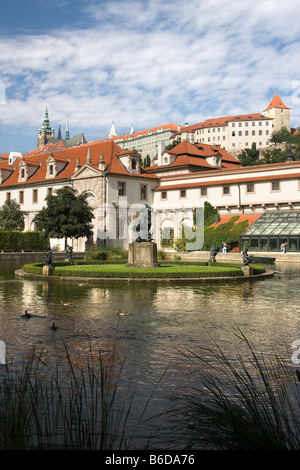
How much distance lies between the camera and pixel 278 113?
152875 millimetres

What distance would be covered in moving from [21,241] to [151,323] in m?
43.6

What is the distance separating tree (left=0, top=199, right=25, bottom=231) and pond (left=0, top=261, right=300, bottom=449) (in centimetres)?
4442

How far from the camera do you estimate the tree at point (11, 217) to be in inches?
2463

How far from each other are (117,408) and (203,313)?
744 cm

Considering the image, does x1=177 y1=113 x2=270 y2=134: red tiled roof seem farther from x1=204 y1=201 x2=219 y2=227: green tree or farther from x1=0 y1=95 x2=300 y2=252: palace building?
x1=204 y1=201 x2=219 y2=227: green tree

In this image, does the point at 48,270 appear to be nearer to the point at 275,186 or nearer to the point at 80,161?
the point at 275,186

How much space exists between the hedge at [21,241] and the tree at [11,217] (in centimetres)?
1046

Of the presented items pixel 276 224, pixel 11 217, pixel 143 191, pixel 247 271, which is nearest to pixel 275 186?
pixel 276 224

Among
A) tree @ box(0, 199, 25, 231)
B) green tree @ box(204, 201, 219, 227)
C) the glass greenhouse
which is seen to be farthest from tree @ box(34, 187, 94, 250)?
tree @ box(0, 199, 25, 231)

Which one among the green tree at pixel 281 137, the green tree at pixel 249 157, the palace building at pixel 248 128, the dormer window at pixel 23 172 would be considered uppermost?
the palace building at pixel 248 128

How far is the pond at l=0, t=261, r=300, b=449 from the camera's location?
7453mm

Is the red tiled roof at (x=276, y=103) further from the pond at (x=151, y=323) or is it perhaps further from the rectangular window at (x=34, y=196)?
the pond at (x=151, y=323)

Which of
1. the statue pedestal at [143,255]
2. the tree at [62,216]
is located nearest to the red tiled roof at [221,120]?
the tree at [62,216]
